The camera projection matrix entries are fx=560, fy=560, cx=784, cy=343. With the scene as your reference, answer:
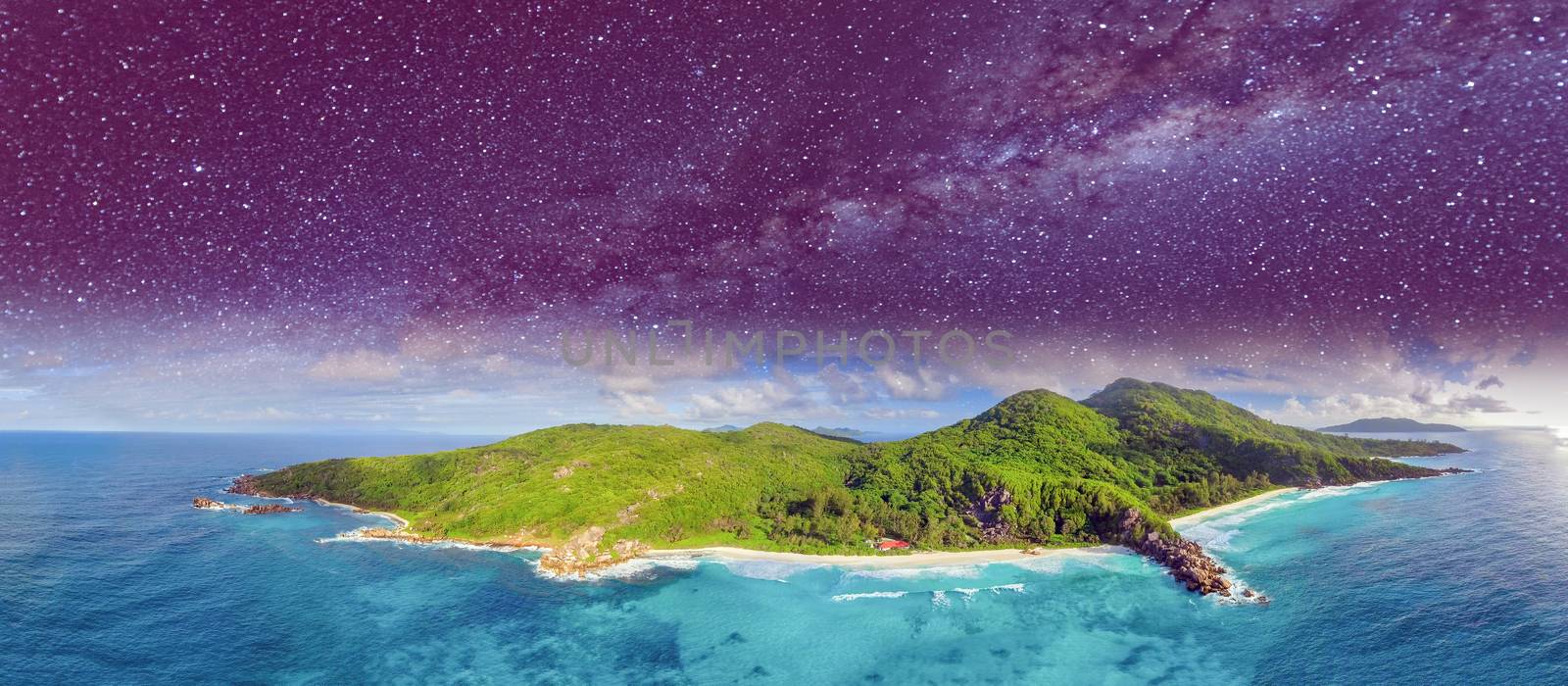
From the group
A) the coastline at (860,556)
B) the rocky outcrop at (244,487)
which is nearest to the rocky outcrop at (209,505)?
the rocky outcrop at (244,487)

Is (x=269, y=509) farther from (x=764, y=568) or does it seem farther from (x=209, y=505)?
(x=764, y=568)

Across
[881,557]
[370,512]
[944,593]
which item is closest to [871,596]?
[944,593]

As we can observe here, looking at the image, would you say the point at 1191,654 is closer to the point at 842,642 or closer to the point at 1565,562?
the point at 842,642

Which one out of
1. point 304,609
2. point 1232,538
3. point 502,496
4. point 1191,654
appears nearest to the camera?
point 1191,654

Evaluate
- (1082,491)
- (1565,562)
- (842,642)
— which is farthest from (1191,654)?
(1565,562)

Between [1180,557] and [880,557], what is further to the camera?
[880,557]

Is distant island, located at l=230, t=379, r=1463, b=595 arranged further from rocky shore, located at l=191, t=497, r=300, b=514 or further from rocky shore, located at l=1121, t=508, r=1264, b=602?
rocky shore, located at l=191, t=497, r=300, b=514
